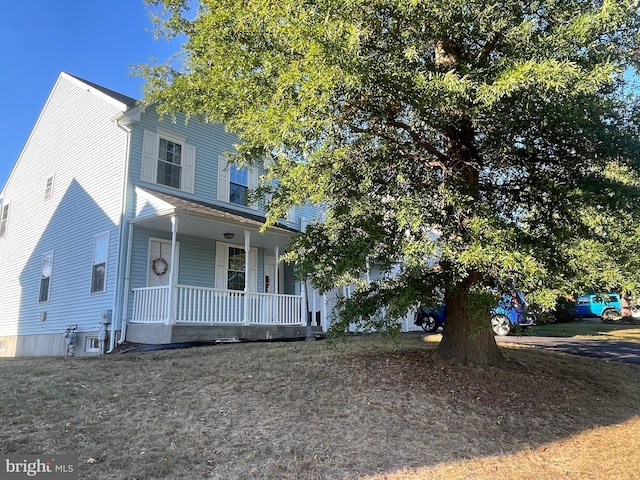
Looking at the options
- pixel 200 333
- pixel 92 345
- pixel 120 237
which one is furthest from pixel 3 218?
pixel 200 333

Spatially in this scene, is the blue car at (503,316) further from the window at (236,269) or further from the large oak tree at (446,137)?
the window at (236,269)

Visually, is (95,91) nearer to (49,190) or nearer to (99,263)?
(49,190)

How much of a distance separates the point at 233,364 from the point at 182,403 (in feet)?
6.35

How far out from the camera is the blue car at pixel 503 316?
20.8 ft

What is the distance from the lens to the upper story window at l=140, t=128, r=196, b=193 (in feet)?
38.9

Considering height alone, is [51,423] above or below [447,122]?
below

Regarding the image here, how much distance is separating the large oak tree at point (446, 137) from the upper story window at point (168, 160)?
16.5 ft

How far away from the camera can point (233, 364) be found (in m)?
7.10

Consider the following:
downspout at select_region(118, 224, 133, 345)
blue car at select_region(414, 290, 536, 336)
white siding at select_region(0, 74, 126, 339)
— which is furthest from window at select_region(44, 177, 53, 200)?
blue car at select_region(414, 290, 536, 336)

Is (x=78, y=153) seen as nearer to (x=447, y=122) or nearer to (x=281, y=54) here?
(x=281, y=54)

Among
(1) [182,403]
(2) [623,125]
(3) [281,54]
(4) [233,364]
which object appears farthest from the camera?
(4) [233,364]

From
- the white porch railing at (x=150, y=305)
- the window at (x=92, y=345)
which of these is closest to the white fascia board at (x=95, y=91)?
the white porch railing at (x=150, y=305)

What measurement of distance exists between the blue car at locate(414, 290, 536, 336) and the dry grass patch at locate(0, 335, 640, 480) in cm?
91

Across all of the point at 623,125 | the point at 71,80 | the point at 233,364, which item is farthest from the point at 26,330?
the point at 623,125
